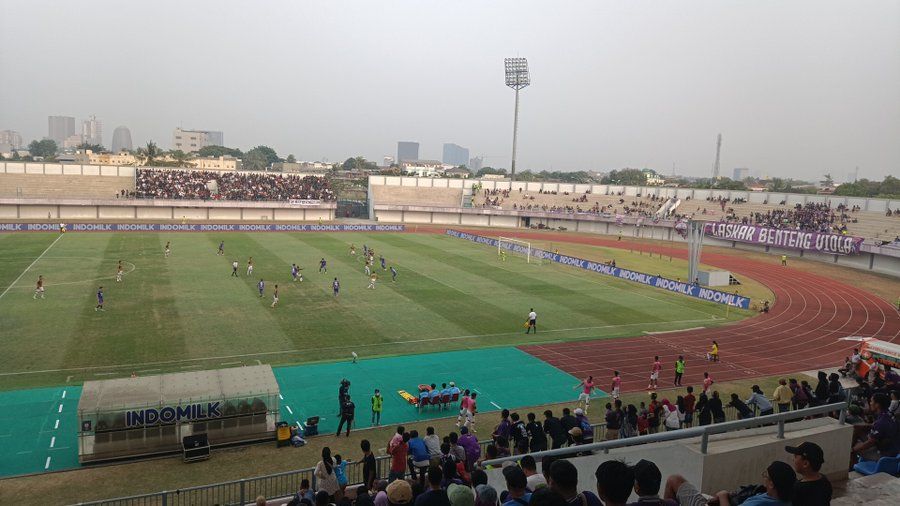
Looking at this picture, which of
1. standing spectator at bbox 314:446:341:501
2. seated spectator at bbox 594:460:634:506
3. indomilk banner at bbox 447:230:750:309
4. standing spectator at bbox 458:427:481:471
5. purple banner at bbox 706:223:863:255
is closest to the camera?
seated spectator at bbox 594:460:634:506

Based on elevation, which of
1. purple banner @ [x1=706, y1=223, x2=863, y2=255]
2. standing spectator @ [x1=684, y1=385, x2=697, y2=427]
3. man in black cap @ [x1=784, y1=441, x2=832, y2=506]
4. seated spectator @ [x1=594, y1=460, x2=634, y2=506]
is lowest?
standing spectator @ [x1=684, y1=385, x2=697, y2=427]

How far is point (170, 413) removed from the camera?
16.7 meters

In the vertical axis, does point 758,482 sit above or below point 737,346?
above

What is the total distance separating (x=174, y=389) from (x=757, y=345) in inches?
1053

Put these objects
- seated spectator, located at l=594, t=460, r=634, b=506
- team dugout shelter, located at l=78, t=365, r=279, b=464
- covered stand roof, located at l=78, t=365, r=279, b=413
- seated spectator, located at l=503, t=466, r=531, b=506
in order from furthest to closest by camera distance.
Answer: covered stand roof, located at l=78, t=365, r=279, b=413 → team dugout shelter, located at l=78, t=365, r=279, b=464 → seated spectator, located at l=503, t=466, r=531, b=506 → seated spectator, located at l=594, t=460, r=634, b=506

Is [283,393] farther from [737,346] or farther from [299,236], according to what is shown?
[299,236]

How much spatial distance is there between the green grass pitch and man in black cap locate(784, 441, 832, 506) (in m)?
22.1

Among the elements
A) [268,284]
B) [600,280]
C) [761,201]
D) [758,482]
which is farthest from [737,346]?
[761,201]

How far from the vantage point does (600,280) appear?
48031 millimetres

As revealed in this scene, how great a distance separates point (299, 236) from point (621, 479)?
2659 inches

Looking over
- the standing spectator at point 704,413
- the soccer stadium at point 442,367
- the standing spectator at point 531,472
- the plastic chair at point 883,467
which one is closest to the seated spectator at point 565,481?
the soccer stadium at point 442,367

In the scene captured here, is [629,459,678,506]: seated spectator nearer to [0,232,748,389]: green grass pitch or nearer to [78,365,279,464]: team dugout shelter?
[78,365,279,464]: team dugout shelter

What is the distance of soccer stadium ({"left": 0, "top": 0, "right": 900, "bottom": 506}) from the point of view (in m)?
8.73

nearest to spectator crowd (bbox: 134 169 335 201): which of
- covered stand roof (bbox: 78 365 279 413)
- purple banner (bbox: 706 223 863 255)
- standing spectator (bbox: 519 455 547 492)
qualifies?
purple banner (bbox: 706 223 863 255)
